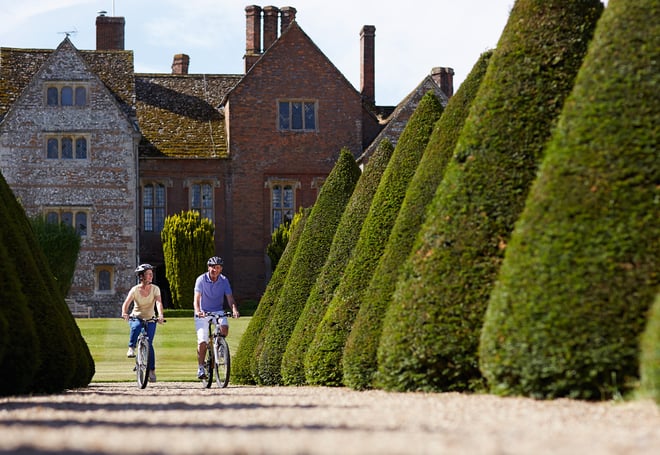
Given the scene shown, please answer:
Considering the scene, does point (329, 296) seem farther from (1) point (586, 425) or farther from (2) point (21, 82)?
(2) point (21, 82)

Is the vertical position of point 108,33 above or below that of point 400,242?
above

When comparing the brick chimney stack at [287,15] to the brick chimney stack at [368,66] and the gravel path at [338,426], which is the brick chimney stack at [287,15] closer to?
the brick chimney stack at [368,66]

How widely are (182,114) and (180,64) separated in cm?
677

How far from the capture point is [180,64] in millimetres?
49094

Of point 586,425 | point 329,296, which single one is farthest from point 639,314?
point 329,296

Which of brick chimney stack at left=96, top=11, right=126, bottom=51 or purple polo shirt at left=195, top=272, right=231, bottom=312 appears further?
brick chimney stack at left=96, top=11, right=126, bottom=51

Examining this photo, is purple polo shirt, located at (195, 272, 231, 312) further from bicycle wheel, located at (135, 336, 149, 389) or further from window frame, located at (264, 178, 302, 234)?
window frame, located at (264, 178, 302, 234)

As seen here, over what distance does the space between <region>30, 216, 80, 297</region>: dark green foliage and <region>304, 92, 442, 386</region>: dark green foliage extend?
23.8 metres

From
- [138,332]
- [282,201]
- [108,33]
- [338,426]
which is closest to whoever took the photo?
[338,426]

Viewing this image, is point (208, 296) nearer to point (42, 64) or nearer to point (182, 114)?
point (42, 64)

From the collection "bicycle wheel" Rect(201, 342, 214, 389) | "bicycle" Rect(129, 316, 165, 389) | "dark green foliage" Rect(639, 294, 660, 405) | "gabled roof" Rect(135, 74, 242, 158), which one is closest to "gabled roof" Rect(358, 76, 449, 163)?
"gabled roof" Rect(135, 74, 242, 158)

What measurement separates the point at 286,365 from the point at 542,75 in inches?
225

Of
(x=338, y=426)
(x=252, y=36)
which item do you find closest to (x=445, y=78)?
(x=252, y=36)

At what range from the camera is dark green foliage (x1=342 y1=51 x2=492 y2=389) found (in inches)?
423
